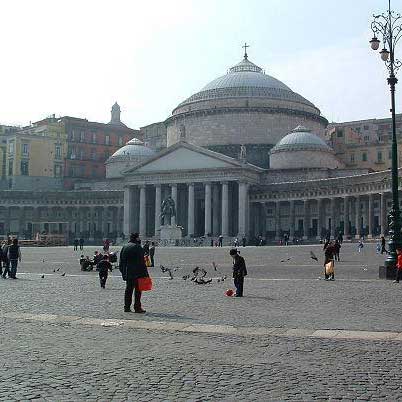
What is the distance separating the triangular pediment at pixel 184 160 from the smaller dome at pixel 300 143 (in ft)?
27.7

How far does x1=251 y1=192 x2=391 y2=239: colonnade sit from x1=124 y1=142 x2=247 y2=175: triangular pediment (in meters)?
7.30

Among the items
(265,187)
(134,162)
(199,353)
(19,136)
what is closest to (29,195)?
(19,136)

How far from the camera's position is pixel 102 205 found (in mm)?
98625

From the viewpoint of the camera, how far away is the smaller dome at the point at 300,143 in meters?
87.0

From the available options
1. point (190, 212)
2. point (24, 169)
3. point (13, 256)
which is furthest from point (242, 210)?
point (13, 256)

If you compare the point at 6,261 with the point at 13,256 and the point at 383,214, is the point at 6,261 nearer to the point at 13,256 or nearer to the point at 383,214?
the point at 13,256

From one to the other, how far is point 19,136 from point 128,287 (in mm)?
89752

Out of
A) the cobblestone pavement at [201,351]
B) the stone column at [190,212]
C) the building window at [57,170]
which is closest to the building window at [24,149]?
the building window at [57,170]

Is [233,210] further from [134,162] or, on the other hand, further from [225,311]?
[225,311]

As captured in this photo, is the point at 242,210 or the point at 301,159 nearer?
the point at 242,210

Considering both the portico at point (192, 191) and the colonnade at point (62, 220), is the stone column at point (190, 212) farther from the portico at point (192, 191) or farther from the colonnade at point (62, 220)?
the colonnade at point (62, 220)

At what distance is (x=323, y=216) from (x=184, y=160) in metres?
20.1

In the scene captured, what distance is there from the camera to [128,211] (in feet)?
298

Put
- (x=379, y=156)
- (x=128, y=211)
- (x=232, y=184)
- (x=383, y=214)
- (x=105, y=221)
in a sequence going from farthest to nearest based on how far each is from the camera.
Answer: (x=105, y=221), (x=379, y=156), (x=128, y=211), (x=232, y=184), (x=383, y=214)
